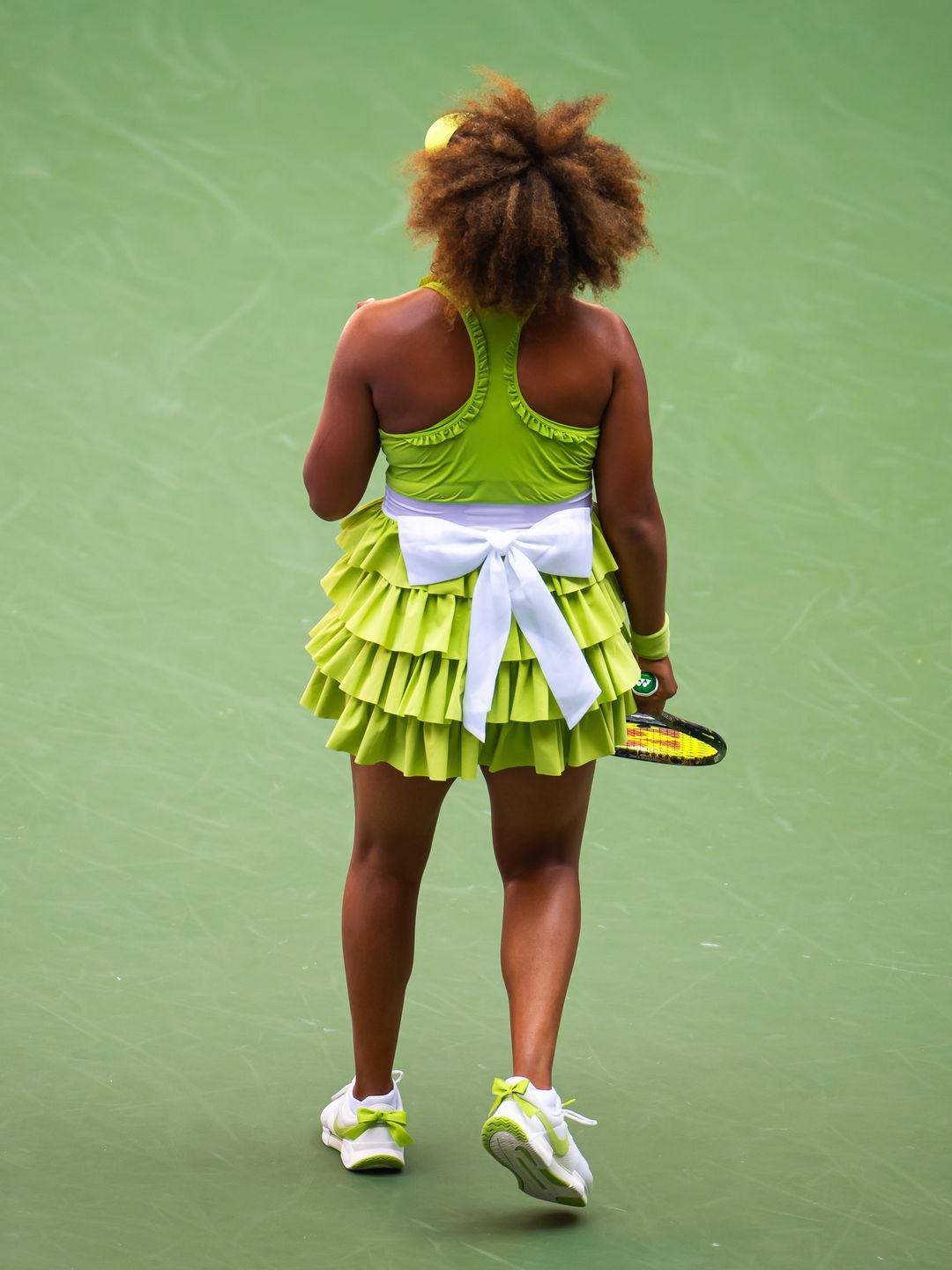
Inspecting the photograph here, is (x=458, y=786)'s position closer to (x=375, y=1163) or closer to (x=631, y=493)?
(x=375, y=1163)

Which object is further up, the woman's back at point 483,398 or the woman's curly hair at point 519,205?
the woman's curly hair at point 519,205

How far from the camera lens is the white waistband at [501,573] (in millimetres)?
2406

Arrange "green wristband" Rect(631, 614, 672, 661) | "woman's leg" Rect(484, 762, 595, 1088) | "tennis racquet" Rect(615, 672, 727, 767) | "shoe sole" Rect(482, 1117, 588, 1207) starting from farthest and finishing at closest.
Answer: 1. "tennis racquet" Rect(615, 672, 727, 767)
2. "green wristband" Rect(631, 614, 672, 661)
3. "woman's leg" Rect(484, 762, 595, 1088)
4. "shoe sole" Rect(482, 1117, 588, 1207)

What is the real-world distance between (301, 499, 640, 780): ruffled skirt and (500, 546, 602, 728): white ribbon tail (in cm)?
2

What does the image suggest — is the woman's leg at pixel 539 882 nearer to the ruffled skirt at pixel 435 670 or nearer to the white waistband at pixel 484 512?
the ruffled skirt at pixel 435 670

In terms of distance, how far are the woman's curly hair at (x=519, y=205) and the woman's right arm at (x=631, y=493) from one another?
0.11 m

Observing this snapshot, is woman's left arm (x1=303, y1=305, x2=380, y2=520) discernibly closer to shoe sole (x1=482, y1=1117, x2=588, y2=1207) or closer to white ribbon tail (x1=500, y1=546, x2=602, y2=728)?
white ribbon tail (x1=500, y1=546, x2=602, y2=728)

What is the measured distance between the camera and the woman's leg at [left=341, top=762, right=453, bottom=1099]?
8.39ft

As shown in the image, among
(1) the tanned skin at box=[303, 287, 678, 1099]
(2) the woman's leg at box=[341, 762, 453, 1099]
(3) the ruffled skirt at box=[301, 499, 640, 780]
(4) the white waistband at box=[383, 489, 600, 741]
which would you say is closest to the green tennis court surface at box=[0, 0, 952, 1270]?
(2) the woman's leg at box=[341, 762, 453, 1099]

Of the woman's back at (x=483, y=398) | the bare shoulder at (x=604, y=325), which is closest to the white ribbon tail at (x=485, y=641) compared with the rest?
the woman's back at (x=483, y=398)

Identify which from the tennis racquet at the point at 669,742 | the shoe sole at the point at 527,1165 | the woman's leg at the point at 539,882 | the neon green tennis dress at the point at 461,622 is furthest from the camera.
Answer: the tennis racquet at the point at 669,742

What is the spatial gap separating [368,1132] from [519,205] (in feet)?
4.24

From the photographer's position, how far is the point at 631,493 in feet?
8.20

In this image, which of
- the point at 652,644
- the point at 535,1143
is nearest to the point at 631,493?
the point at 652,644
